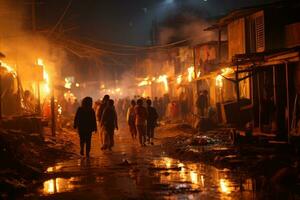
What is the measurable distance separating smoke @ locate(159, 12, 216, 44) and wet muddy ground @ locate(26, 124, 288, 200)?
3695cm

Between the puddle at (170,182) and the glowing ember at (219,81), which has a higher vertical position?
the glowing ember at (219,81)

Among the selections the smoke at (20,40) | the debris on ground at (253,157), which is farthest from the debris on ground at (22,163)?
the smoke at (20,40)

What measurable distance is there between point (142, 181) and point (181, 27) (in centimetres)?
4634

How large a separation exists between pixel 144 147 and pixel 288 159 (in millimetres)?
8672

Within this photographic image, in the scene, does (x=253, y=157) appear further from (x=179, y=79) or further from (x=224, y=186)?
(x=179, y=79)

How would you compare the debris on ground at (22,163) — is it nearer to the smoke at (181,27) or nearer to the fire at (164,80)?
the fire at (164,80)

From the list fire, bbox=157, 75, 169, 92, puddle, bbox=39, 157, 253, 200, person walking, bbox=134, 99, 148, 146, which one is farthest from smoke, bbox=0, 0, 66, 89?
fire, bbox=157, 75, 169, 92

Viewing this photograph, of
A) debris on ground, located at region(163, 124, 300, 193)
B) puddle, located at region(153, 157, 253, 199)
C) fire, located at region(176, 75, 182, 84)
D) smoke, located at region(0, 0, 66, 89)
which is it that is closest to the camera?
puddle, located at region(153, 157, 253, 199)

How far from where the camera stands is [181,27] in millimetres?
55469

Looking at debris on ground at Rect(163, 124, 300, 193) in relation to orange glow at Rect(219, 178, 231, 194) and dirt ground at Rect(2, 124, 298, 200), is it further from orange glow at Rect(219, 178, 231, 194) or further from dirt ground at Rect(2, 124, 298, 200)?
orange glow at Rect(219, 178, 231, 194)

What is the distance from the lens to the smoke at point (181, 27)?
2049 inches

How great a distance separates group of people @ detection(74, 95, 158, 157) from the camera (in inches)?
638

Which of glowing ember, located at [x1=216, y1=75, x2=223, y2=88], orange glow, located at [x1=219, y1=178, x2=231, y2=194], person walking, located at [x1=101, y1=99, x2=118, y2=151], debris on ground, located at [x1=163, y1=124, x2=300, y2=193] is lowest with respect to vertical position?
orange glow, located at [x1=219, y1=178, x2=231, y2=194]

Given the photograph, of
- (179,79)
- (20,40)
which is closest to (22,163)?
(20,40)
